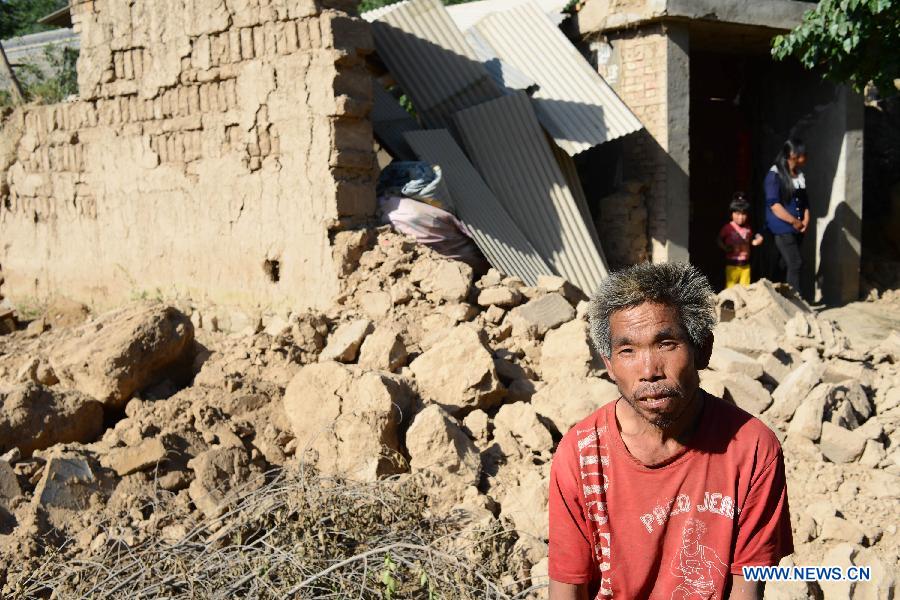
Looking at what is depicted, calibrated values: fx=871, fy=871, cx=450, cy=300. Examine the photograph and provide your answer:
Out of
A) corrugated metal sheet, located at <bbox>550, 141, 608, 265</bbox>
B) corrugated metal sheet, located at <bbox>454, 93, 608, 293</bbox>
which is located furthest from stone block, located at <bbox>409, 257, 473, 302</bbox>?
corrugated metal sheet, located at <bbox>550, 141, 608, 265</bbox>

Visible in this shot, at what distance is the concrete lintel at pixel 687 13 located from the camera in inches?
307

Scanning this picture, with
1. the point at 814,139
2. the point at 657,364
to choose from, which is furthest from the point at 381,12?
the point at 657,364

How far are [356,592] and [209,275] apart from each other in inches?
144

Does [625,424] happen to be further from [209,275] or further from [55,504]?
[209,275]

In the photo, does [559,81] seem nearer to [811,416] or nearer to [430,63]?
[430,63]

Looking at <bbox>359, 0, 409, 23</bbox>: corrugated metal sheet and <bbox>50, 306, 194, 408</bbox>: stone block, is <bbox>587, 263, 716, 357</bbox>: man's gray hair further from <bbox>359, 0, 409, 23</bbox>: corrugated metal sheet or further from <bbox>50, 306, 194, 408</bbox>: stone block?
<bbox>359, 0, 409, 23</bbox>: corrugated metal sheet

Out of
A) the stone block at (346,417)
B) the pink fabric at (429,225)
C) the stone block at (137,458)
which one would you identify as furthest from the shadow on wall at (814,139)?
the stone block at (137,458)

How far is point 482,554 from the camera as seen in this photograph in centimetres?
358

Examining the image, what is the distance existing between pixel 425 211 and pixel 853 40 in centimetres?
348

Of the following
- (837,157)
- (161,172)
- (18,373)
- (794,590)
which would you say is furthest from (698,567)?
(837,157)

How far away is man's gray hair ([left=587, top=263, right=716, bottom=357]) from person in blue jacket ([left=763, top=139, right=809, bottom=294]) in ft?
21.9

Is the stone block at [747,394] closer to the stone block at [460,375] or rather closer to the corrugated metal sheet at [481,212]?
the stone block at [460,375]

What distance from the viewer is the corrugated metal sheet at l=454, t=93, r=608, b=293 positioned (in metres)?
7.00

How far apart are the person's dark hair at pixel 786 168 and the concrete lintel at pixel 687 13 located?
1.20m
